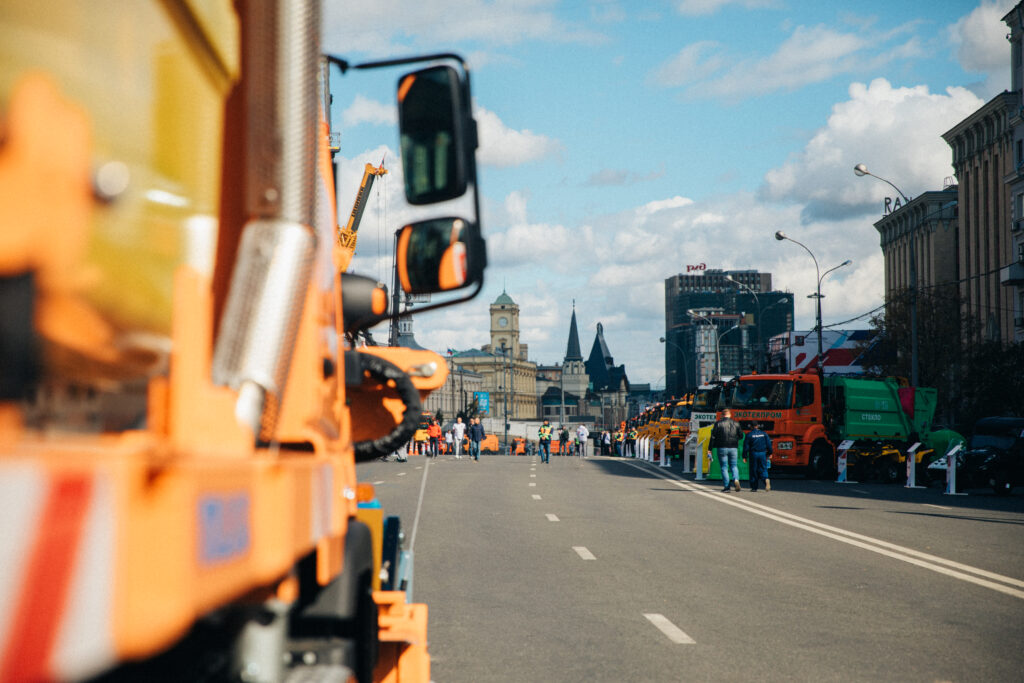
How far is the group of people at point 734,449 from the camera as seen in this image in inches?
985

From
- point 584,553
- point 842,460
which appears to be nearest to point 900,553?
point 584,553

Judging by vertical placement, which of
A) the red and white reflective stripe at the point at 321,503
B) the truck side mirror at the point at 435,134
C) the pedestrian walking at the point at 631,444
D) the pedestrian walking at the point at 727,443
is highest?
the truck side mirror at the point at 435,134

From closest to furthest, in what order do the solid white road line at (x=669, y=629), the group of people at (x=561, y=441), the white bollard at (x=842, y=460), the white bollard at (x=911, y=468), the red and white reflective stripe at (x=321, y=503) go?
the red and white reflective stripe at (x=321, y=503) < the solid white road line at (x=669, y=629) < the white bollard at (x=911, y=468) < the white bollard at (x=842, y=460) < the group of people at (x=561, y=441)

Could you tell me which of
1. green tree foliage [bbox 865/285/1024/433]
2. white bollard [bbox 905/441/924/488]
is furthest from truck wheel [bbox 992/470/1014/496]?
green tree foliage [bbox 865/285/1024/433]

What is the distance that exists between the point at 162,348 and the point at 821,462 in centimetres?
3376

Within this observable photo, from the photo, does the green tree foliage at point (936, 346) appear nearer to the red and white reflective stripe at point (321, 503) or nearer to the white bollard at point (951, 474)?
the white bollard at point (951, 474)

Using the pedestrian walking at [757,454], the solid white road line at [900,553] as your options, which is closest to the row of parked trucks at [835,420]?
the pedestrian walking at [757,454]

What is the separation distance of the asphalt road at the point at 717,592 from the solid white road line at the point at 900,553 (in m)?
0.03

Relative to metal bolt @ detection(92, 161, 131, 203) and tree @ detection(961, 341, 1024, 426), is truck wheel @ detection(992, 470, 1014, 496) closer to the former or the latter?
tree @ detection(961, 341, 1024, 426)

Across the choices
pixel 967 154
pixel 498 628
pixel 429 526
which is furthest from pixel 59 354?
pixel 967 154

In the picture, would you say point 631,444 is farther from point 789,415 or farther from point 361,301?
point 361,301

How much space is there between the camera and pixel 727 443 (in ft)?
82.5

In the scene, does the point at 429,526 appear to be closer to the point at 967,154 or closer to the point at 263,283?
the point at 263,283

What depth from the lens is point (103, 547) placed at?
4.06 ft
